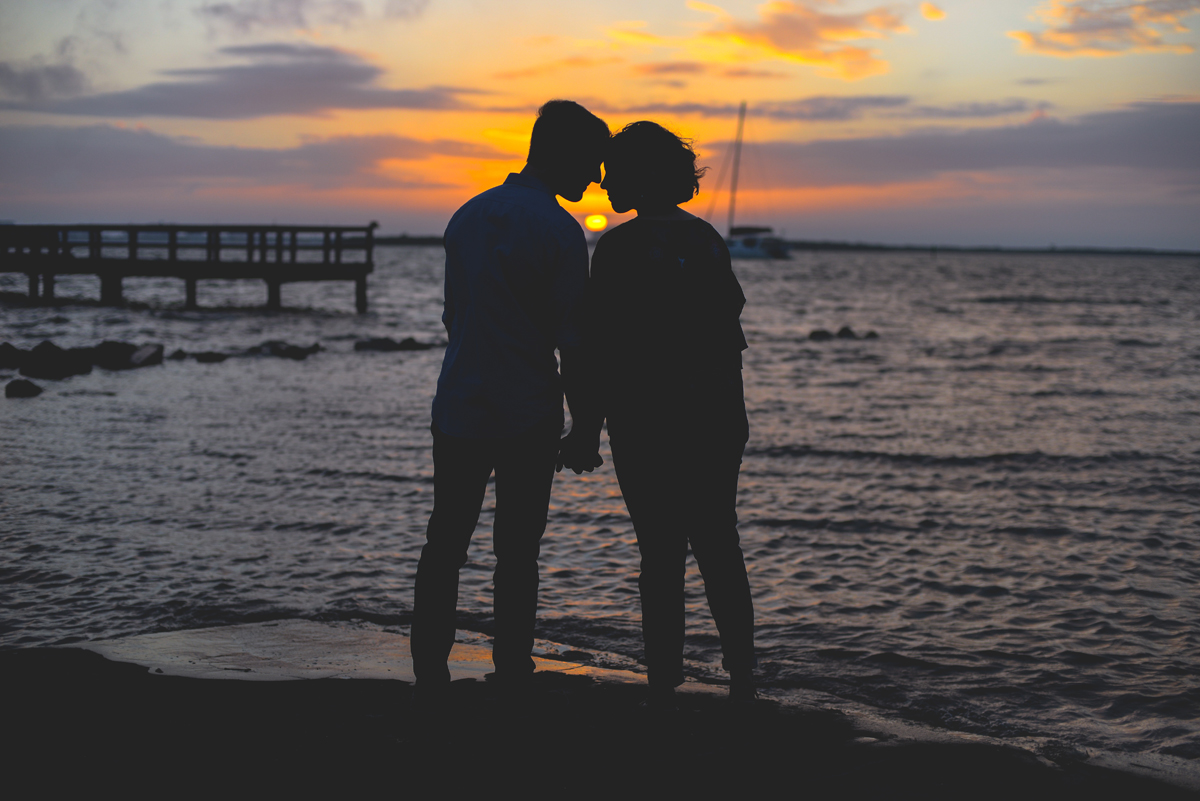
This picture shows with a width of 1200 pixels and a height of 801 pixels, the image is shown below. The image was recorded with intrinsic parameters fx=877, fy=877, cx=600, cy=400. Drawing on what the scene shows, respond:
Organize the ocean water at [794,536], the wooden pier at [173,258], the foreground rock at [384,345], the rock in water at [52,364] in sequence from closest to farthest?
the ocean water at [794,536] < the rock in water at [52,364] < the foreground rock at [384,345] < the wooden pier at [173,258]

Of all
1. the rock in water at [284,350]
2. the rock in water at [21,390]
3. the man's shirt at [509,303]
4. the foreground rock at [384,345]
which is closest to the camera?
the man's shirt at [509,303]

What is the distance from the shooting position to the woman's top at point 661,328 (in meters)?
2.83

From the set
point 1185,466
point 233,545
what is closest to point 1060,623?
point 233,545

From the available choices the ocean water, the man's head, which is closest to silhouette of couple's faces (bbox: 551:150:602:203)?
the man's head

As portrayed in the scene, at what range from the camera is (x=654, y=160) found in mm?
2867

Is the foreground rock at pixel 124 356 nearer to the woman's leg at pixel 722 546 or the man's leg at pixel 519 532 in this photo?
the man's leg at pixel 519 532

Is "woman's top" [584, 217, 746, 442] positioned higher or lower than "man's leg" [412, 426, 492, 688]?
higher

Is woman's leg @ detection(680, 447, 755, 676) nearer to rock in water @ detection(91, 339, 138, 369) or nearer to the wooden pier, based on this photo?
rock in water @ detection(91, 339, 138, 369)

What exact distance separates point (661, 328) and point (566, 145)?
2.22 feet

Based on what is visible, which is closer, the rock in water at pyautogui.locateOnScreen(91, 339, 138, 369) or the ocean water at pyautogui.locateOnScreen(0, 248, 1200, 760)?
the ocean water at pyautogui.locateOnScreen(0, 248, 1200, 760)

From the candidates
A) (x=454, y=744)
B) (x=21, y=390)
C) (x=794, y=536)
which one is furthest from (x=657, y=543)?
(x=21, y=390)

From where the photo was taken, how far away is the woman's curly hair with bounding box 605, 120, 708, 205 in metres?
2.87

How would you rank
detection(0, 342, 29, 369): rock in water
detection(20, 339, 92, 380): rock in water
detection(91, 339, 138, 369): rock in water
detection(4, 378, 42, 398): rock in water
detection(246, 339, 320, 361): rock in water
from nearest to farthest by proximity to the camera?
detection(4, 378, 42, 398): rock in water → detection(20, 339, 92, 380): rock in water → detection(0, 342, 29, 369): rock in water → detection(91, 339, 138, 369): rock in water → detection(246, 339, 320, 361): rock in water

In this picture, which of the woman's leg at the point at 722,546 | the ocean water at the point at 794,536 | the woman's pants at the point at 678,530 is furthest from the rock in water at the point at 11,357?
the woman's leg at the point at 722,546
